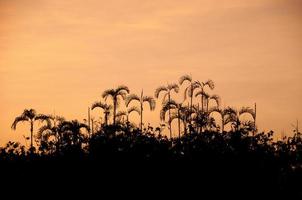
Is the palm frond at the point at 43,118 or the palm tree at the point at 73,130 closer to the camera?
the palm tree at the point at 73,130

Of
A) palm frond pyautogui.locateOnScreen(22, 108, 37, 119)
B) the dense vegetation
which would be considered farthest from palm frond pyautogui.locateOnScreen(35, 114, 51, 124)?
the dense vegetation

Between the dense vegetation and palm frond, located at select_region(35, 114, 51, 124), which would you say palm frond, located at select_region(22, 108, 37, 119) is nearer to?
palm frond, located at select_region(35, 114, 51, 124)

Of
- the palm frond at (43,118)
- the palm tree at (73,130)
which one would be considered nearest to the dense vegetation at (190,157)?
the palm tree at (73,130)

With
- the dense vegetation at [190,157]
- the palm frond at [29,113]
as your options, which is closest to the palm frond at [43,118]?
the palm frond at [29,113]

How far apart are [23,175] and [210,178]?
8.57 meters

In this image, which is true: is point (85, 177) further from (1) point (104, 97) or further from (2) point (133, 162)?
(1) point (104, 97)

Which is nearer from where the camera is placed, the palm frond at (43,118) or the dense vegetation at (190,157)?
the dense vegetation at (190,157)

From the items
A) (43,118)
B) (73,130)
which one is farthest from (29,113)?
(73,130)

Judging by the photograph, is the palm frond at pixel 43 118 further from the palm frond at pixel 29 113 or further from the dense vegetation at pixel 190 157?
the dense vegetation at pixel 190 157

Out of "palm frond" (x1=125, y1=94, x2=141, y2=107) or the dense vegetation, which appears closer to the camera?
the dense vegetation

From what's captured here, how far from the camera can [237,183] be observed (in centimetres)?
3038

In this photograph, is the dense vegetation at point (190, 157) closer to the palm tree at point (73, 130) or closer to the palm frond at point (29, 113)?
the palm tree at point (73, 130)

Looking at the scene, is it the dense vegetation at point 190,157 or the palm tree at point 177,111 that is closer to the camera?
the dense vegetation at point 190,157

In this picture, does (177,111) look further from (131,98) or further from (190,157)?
(190,157)
